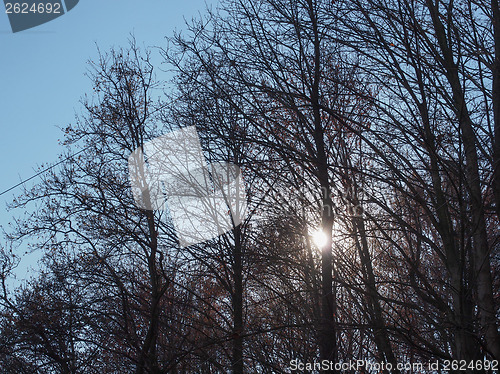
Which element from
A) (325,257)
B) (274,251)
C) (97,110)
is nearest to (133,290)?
(97,110)

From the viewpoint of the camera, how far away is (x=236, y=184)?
9016 mm

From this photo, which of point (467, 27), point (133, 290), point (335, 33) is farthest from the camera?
point (133, 290)

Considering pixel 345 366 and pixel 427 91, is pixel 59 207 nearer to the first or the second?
pixel 345 366

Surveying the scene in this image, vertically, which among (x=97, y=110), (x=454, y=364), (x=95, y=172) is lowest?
(x=454, y=364)

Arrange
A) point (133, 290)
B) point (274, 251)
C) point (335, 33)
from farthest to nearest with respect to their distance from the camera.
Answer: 1. point (133, 290)
2. point (274, 251)
3. point (335, 33)

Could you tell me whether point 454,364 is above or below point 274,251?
below

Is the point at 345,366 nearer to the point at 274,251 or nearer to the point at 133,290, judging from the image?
the point at 274,251

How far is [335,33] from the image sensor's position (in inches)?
208

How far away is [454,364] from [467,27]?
3.24 metres

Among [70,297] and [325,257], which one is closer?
[325,257]

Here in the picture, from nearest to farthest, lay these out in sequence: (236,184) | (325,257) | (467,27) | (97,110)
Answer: (467,27)
(325,257)
(236,184)
(97,110)

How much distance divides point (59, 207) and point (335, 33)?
7875mm

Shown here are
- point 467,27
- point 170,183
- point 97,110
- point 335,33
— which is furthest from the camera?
point 97,110

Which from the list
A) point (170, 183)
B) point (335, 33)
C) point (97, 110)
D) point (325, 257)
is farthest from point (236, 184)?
point (97, 110)
